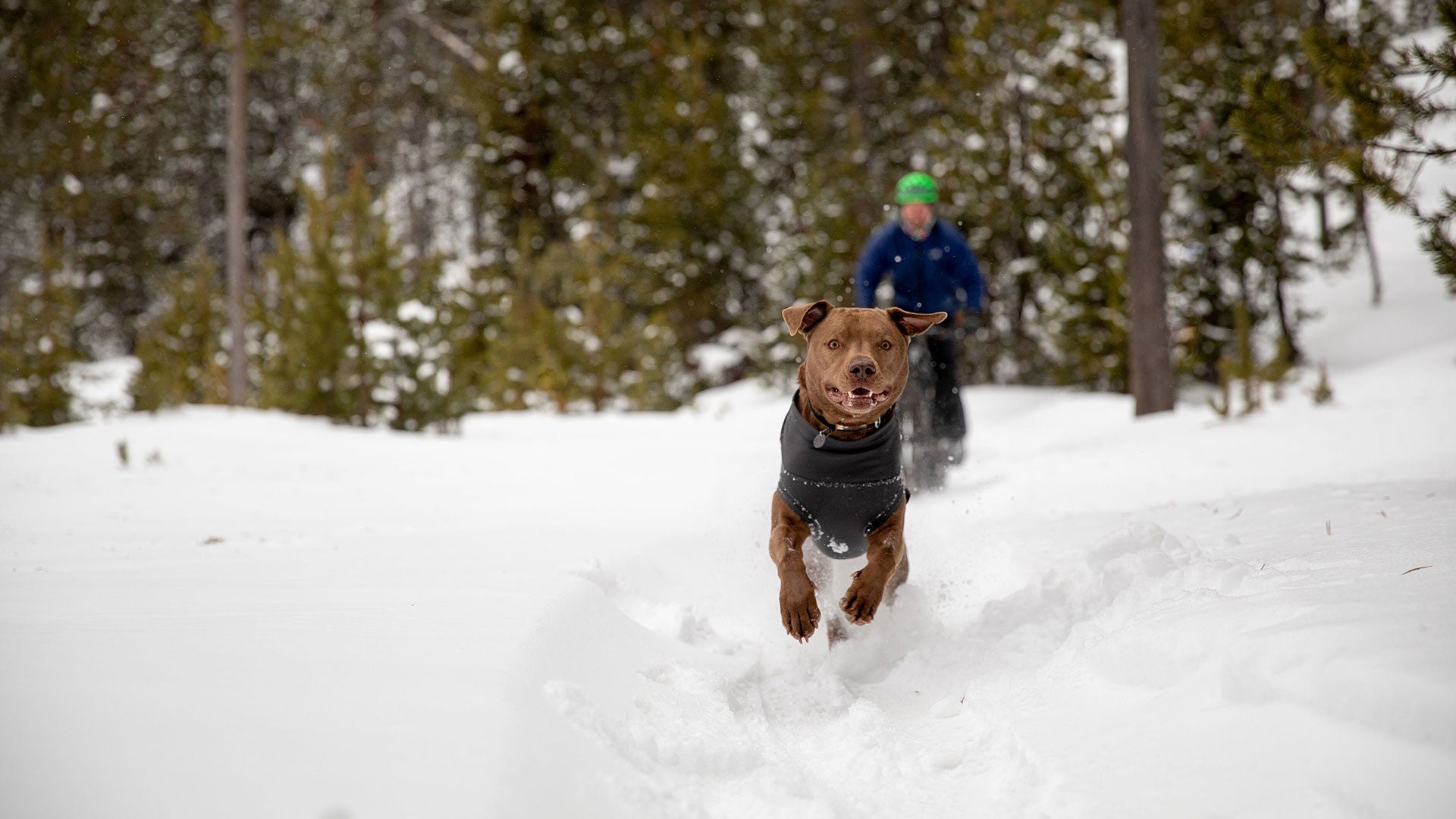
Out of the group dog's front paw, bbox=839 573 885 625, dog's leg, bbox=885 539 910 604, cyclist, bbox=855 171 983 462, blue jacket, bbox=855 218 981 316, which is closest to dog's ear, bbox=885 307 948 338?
dog's leg, bbox=885 539 910 604

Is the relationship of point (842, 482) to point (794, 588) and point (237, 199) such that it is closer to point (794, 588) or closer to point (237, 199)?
point (794, 588)

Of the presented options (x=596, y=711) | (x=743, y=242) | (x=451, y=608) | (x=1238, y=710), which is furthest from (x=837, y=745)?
(x=743, y=242)

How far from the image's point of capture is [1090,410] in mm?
10188

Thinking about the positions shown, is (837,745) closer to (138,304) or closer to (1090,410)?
(1090,410)

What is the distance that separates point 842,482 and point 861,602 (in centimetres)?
46

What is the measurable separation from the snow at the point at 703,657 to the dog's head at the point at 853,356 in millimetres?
1020

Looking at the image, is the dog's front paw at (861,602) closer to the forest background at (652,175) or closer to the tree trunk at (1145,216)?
the forest background at (652,175)

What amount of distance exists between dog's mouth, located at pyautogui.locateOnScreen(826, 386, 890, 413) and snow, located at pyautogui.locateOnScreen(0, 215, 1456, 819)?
3.35 feet

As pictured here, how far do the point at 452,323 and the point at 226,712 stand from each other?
341 inches

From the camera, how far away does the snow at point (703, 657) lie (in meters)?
1.66

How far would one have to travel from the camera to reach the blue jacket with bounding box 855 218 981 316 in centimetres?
599

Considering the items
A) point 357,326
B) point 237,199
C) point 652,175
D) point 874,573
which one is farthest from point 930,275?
point 237,199

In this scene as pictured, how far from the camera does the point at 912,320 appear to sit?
352cm

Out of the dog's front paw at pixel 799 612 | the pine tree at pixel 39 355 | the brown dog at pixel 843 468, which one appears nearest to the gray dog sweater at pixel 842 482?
the brown dog at pixel 843 468
